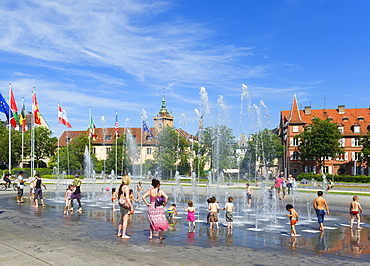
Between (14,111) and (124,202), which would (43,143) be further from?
(124,202)

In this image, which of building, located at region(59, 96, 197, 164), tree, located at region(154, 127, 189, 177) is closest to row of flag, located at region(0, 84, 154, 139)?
tree, located at region(154, 127, 189, 177)

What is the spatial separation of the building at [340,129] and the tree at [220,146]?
12.7 m

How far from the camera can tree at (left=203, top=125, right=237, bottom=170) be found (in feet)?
245

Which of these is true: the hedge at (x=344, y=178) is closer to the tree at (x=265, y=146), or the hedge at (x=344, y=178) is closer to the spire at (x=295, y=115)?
the tree at (x=265, y=146)

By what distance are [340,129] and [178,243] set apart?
7665 centimetres

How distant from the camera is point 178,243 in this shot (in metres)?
10.8

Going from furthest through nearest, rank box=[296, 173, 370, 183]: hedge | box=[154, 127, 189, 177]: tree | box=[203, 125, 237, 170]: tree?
box=[203, 125, 237, 170]: tree < box=[154, 127, 189, 177]: tree < box=[296, 173, 370, 183]: hedge

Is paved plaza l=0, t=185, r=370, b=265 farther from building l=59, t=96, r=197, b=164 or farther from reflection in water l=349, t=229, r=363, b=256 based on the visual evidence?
building l=59, t=96, r=197, b=164

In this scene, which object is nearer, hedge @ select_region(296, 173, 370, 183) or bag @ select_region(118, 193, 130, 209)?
bag @ select_region(118, 193, 130, 209)

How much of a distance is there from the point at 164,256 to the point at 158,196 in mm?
2024

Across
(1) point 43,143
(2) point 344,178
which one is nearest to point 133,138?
(1) point 43,143

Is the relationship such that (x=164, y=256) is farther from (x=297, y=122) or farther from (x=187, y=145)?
(x=297, y=122)

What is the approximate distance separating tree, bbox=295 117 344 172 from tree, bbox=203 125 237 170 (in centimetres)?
1371

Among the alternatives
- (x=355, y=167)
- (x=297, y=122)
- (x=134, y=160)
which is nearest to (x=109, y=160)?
(x=134, y=160)
